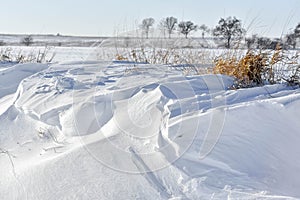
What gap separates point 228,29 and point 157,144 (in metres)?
4.09

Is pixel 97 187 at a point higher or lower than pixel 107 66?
lower

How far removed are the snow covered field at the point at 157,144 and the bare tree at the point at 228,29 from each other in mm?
2155

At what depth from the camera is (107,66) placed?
467 cm

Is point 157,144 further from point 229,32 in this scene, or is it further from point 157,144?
point 229,32

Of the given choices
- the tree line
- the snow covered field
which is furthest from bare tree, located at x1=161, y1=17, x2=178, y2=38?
the snow covered field

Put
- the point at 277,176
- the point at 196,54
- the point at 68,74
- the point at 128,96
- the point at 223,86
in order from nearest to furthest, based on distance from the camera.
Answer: the point at 277,176, the point at 128,96, the point at 223,86, the point at 68,74, the point at 196,54

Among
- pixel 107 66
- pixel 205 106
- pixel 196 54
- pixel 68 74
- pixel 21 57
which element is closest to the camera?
pixel 205 106

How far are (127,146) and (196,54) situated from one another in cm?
382

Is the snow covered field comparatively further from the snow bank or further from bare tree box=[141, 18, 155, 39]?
bare tree box=[141, 18, 155, 39]

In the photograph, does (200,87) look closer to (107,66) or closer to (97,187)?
(97,187)

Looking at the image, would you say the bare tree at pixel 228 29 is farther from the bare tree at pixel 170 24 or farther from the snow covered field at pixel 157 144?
the snow covered field at pixel 157 144

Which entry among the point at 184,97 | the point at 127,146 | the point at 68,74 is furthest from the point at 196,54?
the point at 127,146

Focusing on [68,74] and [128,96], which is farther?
[68,74]

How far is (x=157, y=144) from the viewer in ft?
7.16
